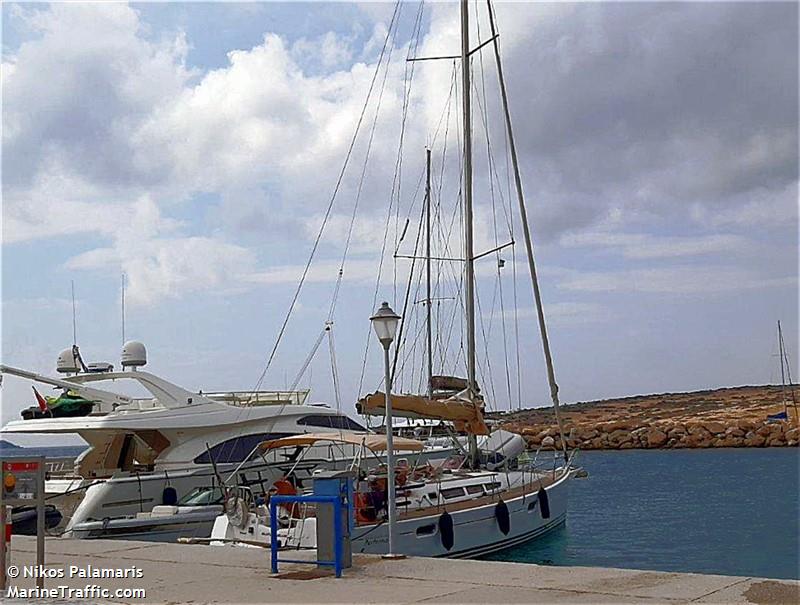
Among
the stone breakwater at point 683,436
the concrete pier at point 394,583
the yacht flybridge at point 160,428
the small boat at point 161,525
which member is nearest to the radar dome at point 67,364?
the yacht flybridge at point 160,428

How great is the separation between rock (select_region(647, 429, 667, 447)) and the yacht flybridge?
2269 inches

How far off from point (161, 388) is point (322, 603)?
56.1 feet

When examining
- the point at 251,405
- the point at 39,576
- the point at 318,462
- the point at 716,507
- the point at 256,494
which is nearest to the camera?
the point at 39,576

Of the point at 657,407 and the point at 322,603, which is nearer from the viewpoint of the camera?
the point at 322,603

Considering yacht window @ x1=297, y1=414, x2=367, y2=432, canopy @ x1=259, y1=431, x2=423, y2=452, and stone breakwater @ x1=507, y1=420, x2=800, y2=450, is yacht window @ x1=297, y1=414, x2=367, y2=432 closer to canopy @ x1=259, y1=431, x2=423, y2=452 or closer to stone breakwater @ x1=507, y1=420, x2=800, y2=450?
canopy @ x1=259, y1=431, x2=423, y2=452

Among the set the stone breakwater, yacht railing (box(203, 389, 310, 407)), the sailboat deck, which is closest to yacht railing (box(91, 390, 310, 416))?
yacht railing (box(203, 389, 310, 407))

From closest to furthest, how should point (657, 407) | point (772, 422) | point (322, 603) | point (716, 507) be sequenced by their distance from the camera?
point (322, 603) → point (716, 507) → point (772, 422) → point (657, 407)

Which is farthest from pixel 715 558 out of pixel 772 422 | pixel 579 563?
pixel 772 422

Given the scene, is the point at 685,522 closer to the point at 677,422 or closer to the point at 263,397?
the point at 263,397

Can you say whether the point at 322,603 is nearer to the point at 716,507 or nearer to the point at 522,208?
the point at 522,208

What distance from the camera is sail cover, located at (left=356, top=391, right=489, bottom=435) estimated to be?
20875 mm

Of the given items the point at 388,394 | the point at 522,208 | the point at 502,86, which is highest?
the point at 502,86

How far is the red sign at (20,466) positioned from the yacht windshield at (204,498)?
1140 centimetres

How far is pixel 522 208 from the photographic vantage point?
25000mm
